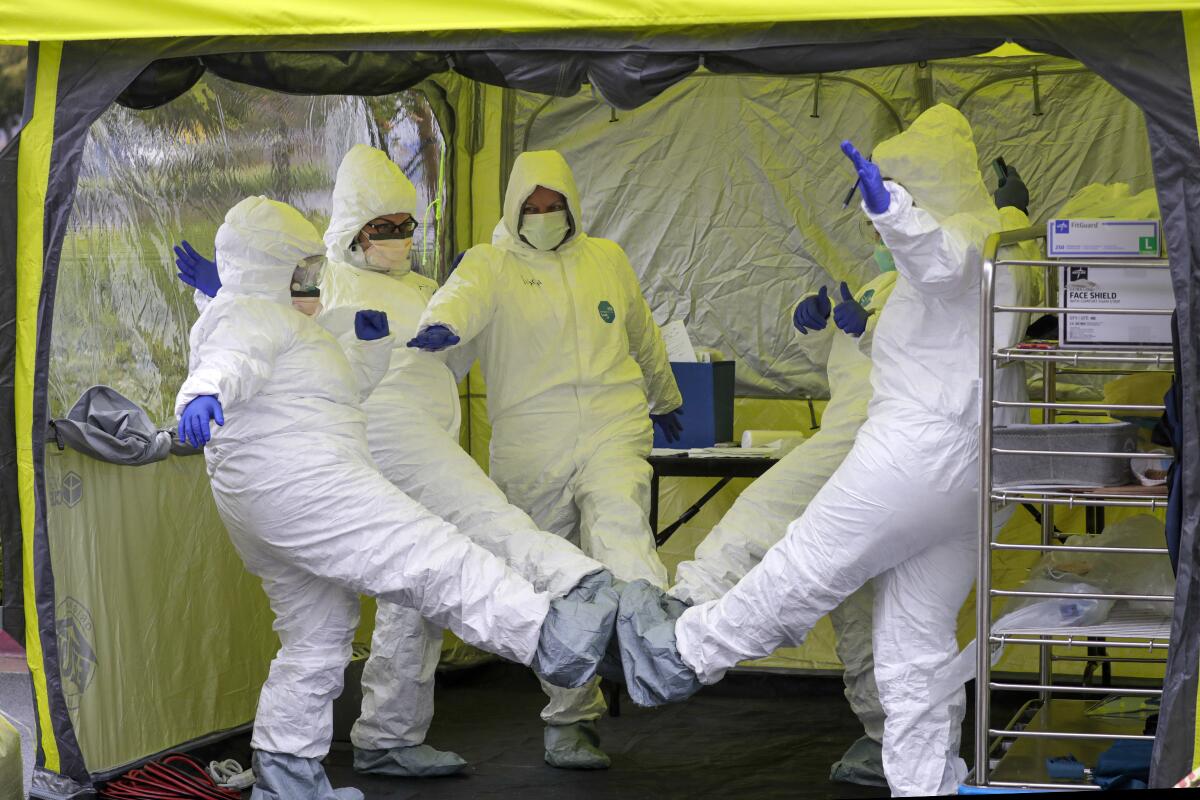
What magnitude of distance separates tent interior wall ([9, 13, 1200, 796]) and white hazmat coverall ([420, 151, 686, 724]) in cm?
53

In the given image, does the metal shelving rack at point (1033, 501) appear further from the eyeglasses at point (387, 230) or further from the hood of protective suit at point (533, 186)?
the eyeglasses at point (387, 230)

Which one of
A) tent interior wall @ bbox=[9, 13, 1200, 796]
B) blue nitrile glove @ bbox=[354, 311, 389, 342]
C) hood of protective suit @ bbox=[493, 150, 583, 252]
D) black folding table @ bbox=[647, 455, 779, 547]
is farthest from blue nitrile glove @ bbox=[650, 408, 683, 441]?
blue nitrile glove @ bbox=[354, 311, 389, 342]

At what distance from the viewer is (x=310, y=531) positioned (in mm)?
3773

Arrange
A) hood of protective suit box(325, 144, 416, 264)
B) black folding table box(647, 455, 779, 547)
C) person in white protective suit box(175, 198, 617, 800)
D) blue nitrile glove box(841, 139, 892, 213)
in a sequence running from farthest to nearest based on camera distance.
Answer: black folding table box(647, 455, 779, 547), hood of protective suit box(325, 144, 416, 264), person in white protective suit box(175, 198, 617, 800), blue nitrile glove box(841, 139, 892, 213)

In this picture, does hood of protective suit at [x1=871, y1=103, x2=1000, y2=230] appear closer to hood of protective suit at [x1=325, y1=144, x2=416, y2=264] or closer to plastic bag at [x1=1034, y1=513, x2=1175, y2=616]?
plastic bag at [x1=1034, y1=513, x2=1175, y2=616]

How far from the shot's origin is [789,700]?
17.4 feet

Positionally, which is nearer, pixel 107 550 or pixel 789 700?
pixel 107 550

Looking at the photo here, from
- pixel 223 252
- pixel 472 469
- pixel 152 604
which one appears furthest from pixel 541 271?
pixel 152 604

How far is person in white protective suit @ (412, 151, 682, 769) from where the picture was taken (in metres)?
4.46

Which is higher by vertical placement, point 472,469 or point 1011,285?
point 1011,285

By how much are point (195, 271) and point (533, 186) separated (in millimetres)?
977

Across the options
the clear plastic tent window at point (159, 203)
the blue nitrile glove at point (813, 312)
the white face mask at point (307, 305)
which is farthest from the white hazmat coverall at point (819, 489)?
the clear plastic tent window at point (159, 203)

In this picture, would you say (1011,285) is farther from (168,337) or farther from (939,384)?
(168,337)

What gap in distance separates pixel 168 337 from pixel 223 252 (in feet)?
2.04
